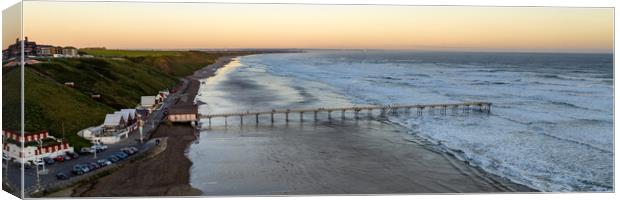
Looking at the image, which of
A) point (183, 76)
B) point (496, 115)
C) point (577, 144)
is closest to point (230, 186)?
point (577, 144)

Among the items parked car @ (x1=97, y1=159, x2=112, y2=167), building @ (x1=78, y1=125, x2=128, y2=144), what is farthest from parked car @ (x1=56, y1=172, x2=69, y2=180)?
building @ (x1=78, y1=125, x2=128, y2=144)

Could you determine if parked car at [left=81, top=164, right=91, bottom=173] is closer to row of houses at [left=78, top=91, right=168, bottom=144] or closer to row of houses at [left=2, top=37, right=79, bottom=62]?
row of houses at [left=2, top=37, right=79, bottom=62]

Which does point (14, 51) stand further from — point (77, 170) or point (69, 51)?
point (69, 51)

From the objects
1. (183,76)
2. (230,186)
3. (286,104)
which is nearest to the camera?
(230,186)

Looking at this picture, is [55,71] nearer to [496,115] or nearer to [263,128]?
[263,128]

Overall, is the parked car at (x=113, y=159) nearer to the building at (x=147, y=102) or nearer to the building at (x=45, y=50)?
the building at (x=45, y=50)

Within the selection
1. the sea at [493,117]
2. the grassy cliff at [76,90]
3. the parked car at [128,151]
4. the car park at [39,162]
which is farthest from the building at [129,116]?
the car park at [39,162]

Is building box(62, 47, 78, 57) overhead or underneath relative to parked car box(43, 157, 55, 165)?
overhead
